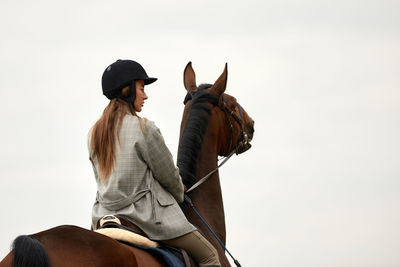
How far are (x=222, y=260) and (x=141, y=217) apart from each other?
54.4 inches

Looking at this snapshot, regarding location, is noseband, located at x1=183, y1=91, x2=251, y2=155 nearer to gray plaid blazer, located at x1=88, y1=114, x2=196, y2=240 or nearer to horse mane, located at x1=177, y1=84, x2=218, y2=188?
horse mane, located at x1=177, y1=84, x2=218, y2=188

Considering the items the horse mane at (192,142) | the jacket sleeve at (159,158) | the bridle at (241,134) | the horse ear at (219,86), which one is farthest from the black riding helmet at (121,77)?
the bridle at (241,134)

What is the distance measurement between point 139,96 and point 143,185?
95cm

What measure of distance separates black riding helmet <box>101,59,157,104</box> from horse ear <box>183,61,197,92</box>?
1.64 meters

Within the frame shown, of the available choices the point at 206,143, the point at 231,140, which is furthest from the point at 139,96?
the point at 231,140

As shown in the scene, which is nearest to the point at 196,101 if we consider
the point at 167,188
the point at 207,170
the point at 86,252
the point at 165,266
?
the point at 207,170

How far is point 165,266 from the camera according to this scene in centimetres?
930

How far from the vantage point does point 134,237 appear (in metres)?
9.17

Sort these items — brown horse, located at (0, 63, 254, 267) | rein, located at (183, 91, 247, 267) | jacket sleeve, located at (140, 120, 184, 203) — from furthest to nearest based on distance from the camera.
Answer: rein, located at (183, 91, 247, 267)
brown horse, located at (0, 63, 254, 267)
jacket sleeve, located at (140, 120, 184, 203)

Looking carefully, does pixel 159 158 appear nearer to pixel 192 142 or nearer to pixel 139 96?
pixel 139 96

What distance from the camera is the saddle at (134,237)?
29.8ft

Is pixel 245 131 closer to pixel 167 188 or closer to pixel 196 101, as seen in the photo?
pixel 196 101

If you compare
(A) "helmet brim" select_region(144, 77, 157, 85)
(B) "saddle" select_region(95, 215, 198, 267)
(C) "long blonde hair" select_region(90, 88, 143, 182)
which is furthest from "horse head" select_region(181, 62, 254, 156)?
(B) "saddle" select_region(95, 215, 198, 267)

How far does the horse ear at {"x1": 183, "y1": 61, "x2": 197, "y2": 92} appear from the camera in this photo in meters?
11.4
